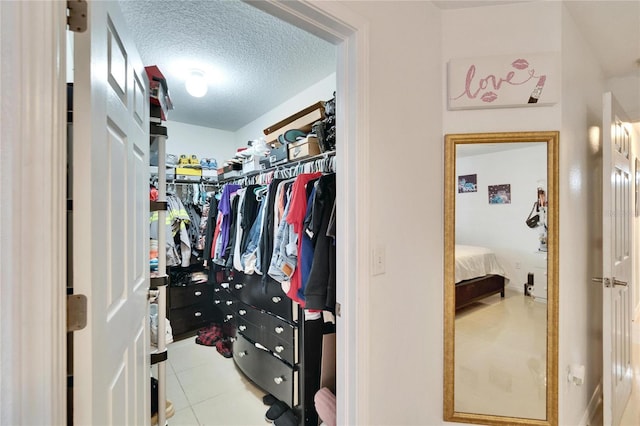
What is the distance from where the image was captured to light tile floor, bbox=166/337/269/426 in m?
1.88

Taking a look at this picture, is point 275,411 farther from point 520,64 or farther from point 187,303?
point 520,64

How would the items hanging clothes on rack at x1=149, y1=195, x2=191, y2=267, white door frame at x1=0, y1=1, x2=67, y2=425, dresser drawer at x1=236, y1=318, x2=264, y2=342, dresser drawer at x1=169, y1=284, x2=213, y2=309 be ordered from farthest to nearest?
1. dresser drawer at x1=169, y1=284, x2=213, y2=309
2. hanging clothes on rack at x1=149, y1=195, x2=191, y2=267
3. dresser drawer at x1=236, y1=318, x2=264, y2=342
4. white door frame at x1=0, y1=1, x2=67, y2=425

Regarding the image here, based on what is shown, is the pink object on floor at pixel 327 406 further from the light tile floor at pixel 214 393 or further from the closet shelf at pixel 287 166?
the closet shelf at pixel 287 166

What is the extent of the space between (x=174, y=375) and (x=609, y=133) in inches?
136

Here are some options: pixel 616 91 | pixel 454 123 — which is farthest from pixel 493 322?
pixel 616 91

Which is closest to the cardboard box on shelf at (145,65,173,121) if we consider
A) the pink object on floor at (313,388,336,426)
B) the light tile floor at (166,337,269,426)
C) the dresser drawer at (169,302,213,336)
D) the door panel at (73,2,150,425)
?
the door panel at (73,2,150,425)

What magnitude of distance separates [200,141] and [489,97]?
11.0ft

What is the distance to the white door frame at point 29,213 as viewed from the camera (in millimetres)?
521

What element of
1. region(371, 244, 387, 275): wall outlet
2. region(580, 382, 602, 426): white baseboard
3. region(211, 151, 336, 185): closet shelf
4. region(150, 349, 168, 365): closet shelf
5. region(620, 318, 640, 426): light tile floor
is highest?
region(211, 151, 336, 185): closet shelf

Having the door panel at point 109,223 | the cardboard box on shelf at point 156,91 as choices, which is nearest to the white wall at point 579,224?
the door panel at point 109,223

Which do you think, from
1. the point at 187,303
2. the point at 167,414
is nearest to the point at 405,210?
the point at 167,414

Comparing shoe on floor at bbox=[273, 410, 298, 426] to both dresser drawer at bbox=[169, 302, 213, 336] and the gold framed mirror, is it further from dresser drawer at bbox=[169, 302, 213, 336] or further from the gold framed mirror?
dresser drawer at bbox=[169, 302, 213, 336]

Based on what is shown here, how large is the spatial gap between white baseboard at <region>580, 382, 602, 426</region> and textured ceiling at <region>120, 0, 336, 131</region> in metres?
2.88

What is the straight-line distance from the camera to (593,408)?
1818 mm
